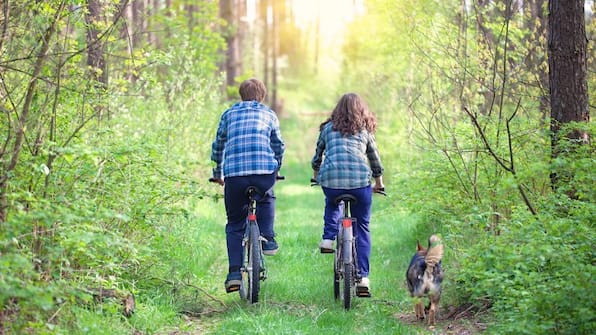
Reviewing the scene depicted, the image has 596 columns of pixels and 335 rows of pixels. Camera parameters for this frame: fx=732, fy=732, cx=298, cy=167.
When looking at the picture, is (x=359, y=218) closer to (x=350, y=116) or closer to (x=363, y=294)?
(x=363, y=294)

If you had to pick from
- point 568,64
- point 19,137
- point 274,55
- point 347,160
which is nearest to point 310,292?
point 347,160

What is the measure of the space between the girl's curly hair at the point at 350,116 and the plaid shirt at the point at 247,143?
629 millimetres

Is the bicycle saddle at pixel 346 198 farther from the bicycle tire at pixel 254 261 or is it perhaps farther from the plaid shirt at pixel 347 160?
the bicycle tire at pixel 254 261

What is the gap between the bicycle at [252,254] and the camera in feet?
22.6

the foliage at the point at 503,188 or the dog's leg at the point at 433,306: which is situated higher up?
the foliage at the point at 503,188

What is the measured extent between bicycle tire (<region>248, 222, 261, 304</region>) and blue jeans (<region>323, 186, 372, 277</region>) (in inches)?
30.3

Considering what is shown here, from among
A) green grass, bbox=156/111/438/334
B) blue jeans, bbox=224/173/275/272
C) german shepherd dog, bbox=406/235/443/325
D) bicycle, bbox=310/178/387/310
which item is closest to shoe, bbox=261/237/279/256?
blue jeans, bbox=224/173/275/272

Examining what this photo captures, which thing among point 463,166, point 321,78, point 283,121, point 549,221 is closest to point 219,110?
point 463,166

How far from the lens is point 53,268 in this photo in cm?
530

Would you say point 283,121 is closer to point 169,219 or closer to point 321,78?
point 321,78

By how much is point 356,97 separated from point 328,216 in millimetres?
1208

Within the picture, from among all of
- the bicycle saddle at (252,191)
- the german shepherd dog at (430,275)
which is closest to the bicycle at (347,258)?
the german shepherd dog at (430,275)

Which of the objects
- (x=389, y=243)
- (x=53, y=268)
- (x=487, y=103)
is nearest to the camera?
(x=53, y=268)

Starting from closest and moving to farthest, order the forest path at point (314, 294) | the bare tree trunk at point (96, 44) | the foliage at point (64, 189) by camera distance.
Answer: the foliage at point (64, 189) → the forest path at point (314, 294) → the bare tree trunk at point (96, 44)
